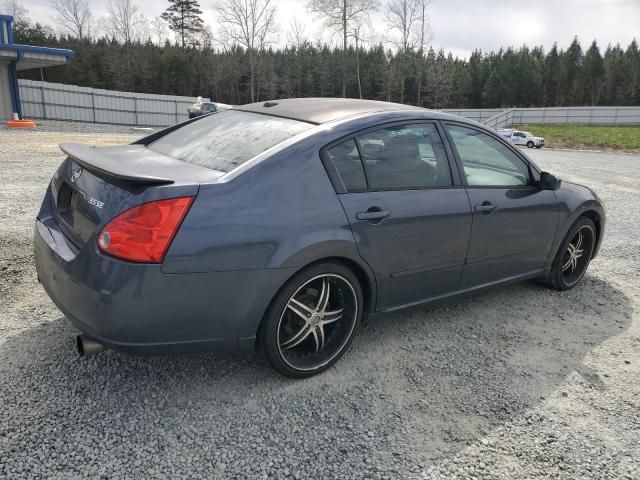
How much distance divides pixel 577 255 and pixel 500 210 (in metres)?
1.55

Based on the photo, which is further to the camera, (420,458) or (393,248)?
(393,248)

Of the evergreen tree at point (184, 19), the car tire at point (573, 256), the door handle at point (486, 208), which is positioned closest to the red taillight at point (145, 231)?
the door handle at point (486, 208)

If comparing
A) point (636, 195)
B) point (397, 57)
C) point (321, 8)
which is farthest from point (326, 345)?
point (397, 57)

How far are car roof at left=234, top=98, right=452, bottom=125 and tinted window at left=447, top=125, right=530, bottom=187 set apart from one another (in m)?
0.24

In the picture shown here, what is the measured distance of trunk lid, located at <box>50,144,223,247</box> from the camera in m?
2.34

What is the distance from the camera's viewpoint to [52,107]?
27.6m

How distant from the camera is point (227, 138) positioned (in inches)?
122

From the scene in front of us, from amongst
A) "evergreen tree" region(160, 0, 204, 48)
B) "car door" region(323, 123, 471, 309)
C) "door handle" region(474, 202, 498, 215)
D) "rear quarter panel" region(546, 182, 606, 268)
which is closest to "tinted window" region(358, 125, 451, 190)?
"car door" region(323, 123, 471, 309)

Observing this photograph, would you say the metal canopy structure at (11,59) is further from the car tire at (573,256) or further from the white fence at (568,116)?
the white fence at (568,116)

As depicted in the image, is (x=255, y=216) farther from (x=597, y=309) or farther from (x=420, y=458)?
(x=597, y=309)

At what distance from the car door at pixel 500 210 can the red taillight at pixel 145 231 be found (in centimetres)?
211

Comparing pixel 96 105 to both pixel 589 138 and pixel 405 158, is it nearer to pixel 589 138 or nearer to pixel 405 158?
pixel 405 158

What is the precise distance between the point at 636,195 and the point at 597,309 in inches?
319

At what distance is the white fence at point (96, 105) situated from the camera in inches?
1067
